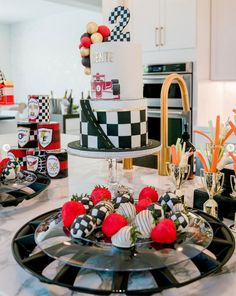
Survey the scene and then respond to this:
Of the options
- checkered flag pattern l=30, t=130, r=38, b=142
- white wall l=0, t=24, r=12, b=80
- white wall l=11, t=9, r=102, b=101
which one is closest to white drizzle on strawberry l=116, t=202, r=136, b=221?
checkered flag pattern l=30, t=130, r=38, b=142

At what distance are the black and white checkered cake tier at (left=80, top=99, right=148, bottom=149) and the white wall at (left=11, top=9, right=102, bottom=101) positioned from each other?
5054mm

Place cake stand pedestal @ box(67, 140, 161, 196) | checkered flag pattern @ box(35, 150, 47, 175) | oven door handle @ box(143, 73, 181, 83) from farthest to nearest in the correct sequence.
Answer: oven door handle @ box(143, 73, 181, 83)
checkered flag pattern @ box(35, 150, 47, 175)
cake stand pedestal @ box(67, 140, 161, 196)

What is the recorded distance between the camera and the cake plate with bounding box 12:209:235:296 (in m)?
0.64

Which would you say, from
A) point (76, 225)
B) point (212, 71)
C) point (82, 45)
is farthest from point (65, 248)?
point (212, 71)

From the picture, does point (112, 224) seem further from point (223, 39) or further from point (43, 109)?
point (223, 39)

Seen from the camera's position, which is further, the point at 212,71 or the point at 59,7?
the point at 59,7

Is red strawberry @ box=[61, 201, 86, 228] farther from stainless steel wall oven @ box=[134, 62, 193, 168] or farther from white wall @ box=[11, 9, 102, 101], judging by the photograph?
white wall @ box=[11, 9, 102, 101]

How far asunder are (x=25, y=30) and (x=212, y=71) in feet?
16.6

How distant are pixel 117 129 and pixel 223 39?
2.20 metres

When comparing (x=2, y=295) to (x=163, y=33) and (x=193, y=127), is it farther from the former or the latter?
(x=163, y=33)

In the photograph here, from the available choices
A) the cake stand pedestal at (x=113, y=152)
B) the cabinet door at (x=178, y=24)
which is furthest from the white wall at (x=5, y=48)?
the cake stand pedestal at (x=113, y=152)

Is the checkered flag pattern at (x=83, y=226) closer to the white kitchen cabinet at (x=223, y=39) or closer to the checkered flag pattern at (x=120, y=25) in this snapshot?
the checkered flag pattern at (x=120, y=25)

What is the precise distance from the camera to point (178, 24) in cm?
302

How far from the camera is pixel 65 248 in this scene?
72cm
